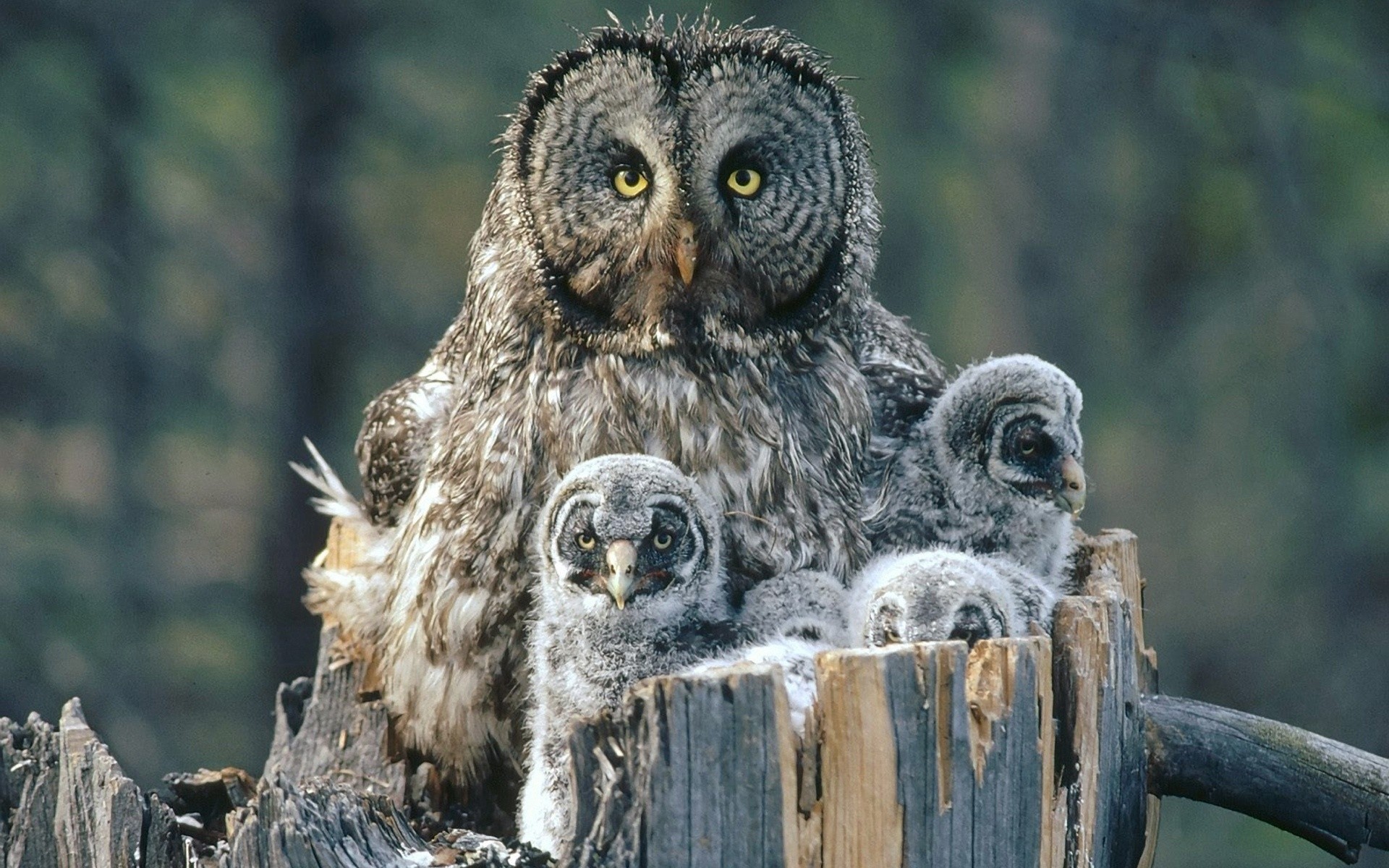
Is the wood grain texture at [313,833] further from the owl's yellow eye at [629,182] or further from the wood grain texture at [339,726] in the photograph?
the owl's yellow eye at [629,182]

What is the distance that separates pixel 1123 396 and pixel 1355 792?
6.85m

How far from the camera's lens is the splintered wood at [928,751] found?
7.35ft

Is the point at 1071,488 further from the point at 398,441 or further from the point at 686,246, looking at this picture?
the point at 398,441

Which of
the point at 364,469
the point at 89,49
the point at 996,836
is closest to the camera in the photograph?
the point at 996,836

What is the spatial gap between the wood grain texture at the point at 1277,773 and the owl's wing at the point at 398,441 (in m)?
1.76

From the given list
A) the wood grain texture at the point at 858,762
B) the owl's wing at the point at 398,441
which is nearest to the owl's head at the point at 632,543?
the wood grain texture at the point at 858,762

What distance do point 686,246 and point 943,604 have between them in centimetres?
91

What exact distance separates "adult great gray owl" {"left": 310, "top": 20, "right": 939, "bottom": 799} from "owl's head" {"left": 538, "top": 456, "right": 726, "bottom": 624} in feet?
0.96

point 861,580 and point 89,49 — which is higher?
point 89,49

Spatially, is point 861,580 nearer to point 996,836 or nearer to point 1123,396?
point 996,836

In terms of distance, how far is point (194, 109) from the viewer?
9375 mm

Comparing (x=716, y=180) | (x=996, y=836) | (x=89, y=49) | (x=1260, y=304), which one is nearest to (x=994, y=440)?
(x=716, y=180)

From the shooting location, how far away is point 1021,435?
11.3 ft

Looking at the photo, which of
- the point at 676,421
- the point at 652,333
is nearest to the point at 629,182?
the point at 652,333
